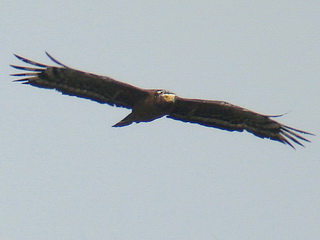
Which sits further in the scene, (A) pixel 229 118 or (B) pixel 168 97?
(A) pixel 229 118

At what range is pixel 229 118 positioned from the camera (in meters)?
20.9

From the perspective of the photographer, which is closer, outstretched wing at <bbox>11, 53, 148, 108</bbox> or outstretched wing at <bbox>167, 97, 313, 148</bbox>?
outstretched wing at <bbox>11, 53, 148, 108</bbox>

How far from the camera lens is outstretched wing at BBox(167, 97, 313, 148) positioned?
20281mm

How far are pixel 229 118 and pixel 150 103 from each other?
7.71 feet

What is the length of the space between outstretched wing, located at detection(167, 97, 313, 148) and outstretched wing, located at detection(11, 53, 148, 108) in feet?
3.84

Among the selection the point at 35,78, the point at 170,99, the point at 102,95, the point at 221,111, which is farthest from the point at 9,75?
the point at 221,111

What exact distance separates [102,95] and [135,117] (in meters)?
0.82

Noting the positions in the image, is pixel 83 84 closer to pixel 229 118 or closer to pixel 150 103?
pixel 150 103

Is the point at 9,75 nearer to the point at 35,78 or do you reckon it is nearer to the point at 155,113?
the point at 35,78

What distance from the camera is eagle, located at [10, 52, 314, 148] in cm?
1884

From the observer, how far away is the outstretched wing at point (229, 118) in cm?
2028

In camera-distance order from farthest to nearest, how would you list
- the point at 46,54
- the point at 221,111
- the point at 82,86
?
the point at 221,111
the point at 82,86
the point at 46,54

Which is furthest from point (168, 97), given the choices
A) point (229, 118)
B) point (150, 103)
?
point (229, 118)

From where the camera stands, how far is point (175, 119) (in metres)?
20.4
